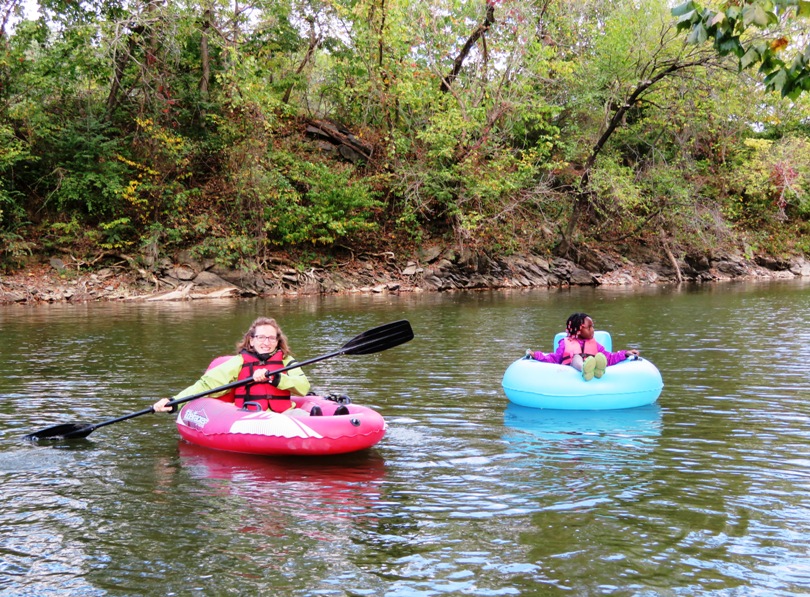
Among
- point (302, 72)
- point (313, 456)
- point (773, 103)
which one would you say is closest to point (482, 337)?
point (313, 456)

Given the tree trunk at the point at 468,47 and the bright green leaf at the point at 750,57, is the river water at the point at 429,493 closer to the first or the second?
the bright green leaf at the point at 750,57

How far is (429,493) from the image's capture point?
493 centimetres

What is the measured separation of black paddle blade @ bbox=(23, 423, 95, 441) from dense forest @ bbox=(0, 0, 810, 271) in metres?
13.9

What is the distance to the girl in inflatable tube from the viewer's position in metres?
7.42

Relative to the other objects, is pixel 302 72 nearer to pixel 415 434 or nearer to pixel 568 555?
pixel 415 434

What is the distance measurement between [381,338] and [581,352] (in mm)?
2057

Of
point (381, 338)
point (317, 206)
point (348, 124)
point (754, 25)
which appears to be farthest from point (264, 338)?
point (348, 124)

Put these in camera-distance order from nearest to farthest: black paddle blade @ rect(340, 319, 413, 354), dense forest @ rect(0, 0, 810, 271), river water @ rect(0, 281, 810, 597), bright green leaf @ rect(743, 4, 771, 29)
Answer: bright green leaf @ rect(743, 4, 771, 29), river water @ rect(0, 281, 810, 597), black paddle blade @ rect(340, 319, 413, 354), dense forest @ rect(0, 0, 810, 271)

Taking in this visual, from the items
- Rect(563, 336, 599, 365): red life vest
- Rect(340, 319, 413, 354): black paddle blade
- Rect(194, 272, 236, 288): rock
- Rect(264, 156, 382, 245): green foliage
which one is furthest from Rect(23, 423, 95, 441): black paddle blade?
Rect(264, 156, 382, 245): green foliage

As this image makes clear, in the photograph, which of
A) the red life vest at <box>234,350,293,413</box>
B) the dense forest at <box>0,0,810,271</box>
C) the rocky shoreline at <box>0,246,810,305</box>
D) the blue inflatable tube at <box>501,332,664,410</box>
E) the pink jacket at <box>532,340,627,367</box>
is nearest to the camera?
the red life vest at <box>234,350,293,413</box>

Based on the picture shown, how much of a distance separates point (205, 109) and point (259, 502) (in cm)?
1861

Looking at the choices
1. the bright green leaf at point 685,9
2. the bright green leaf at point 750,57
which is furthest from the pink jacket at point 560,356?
the bright green leaf at point 685,9

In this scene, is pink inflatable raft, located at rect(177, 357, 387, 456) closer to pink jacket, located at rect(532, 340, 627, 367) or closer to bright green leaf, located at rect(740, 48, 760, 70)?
pink jacket, located at rect(532, 340, 627, 367)

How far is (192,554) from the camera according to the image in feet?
13.1
